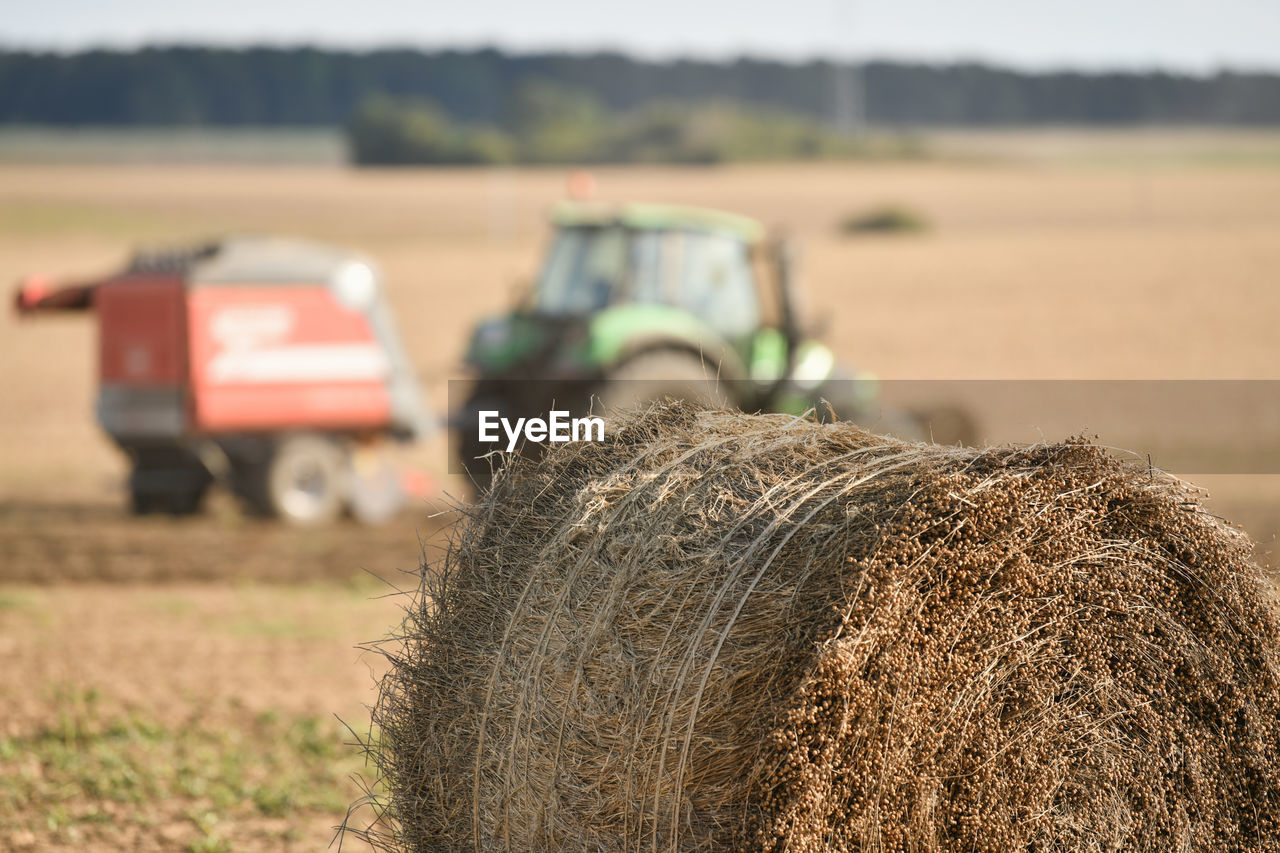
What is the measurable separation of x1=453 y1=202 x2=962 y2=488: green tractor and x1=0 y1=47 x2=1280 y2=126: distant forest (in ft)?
160

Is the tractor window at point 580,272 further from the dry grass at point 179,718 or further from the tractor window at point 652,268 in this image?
the dry grass at point 179,718

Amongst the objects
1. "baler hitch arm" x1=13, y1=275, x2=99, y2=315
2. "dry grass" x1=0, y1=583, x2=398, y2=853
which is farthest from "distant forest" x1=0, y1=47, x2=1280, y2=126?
"dry grass" x1=0, y1=583, x2=398, y2=853

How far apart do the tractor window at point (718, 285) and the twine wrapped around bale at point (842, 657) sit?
6697 mm

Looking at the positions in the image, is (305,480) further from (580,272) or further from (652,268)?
(652,268)

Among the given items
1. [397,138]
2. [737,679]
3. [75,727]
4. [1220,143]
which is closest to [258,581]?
[75,727]

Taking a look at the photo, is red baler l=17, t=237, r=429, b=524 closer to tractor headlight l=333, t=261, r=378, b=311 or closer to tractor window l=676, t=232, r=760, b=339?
tractor headlight l=333, t=261, r=378, b=311

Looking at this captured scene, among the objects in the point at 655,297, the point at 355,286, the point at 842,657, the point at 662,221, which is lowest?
the point at 842,657

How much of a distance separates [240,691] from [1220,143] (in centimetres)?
6350

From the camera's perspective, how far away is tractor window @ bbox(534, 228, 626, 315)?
10258mm

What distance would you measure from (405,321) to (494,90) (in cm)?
4571

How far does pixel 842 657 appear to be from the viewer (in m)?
2.55

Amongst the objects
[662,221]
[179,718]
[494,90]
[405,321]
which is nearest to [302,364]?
[662,221]

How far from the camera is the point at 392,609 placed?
321 inches

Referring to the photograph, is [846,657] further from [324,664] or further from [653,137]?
[653,137]
